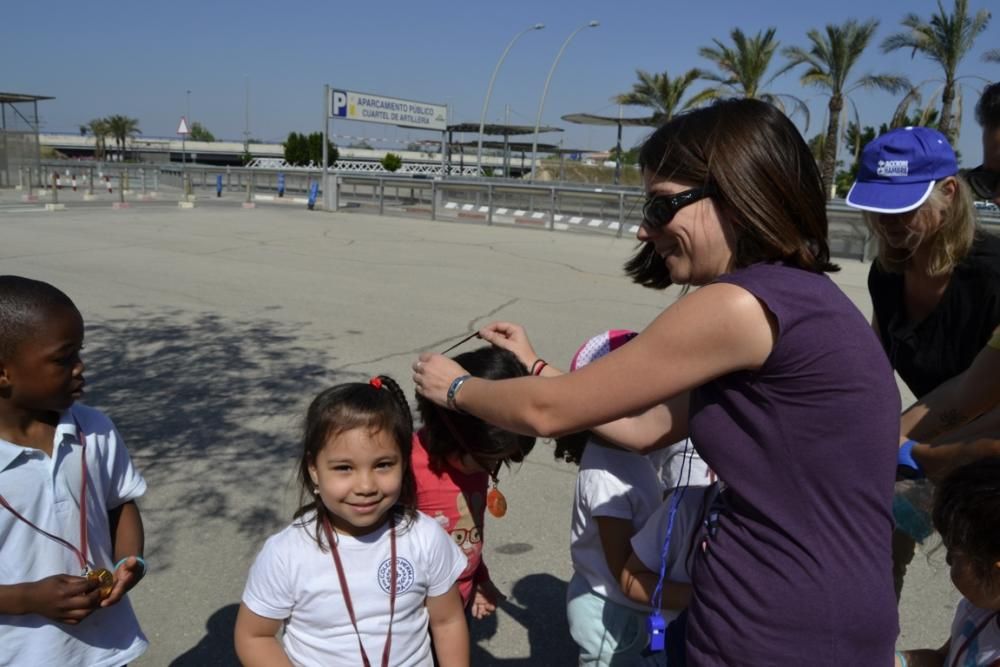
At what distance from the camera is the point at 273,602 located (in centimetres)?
198

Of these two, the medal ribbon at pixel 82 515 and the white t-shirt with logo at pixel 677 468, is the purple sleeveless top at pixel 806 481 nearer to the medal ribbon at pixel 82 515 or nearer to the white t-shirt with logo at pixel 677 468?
the white t-shirt with logo at pixel 677 468

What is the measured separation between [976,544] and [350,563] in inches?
55.9

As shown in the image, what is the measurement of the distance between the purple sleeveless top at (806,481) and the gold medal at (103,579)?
1.44 m

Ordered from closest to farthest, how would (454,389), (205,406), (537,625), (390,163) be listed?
(454,389) → (537,625) → (205,406) → (390,163)

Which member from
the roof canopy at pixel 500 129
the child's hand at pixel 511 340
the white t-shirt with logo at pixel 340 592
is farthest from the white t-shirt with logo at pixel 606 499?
the roof canopy at pixel 500 129

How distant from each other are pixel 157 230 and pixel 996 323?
16385 millimetres

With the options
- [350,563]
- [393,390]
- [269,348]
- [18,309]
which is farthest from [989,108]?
[269,348]

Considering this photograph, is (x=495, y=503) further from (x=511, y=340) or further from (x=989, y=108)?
(x=989, y=108)

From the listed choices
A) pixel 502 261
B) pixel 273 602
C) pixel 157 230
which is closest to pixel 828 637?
pixel 273 602

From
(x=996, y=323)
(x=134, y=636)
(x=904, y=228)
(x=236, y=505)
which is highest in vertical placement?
(x=904, y=228)

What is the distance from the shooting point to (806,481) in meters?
1.46

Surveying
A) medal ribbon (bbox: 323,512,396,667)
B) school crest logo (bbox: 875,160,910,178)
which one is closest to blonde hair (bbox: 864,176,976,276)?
school crest logo (bbox: 875,160,910,178)

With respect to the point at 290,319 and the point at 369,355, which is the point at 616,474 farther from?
the point at 290,319

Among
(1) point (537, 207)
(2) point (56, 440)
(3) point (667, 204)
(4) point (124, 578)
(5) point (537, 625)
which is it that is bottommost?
(5) point (537, 625)
